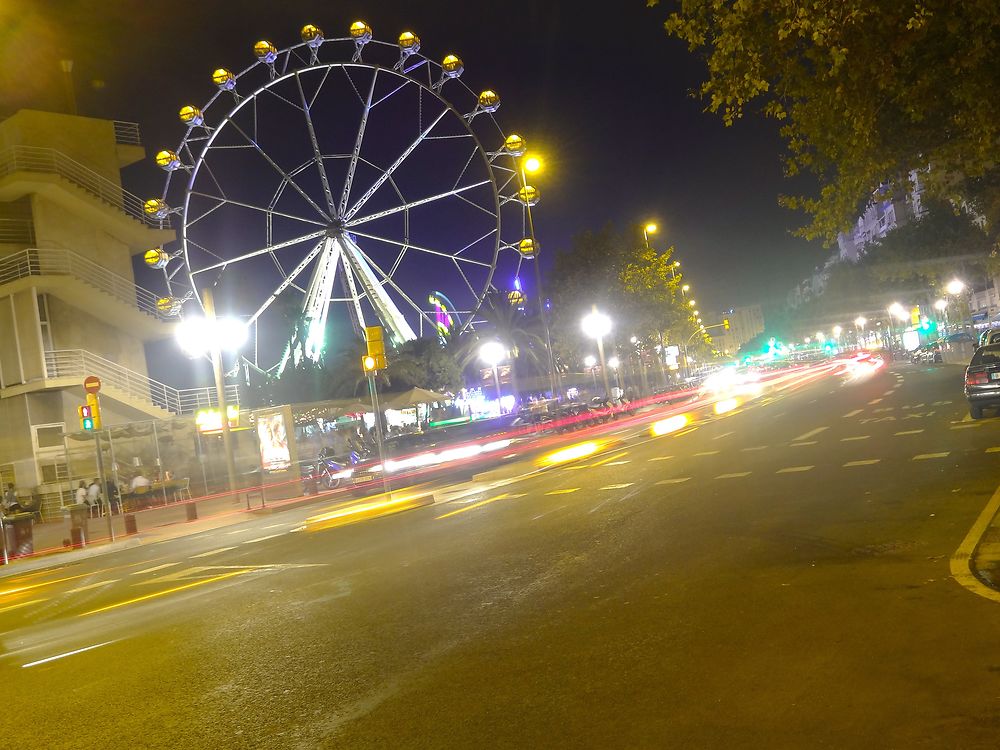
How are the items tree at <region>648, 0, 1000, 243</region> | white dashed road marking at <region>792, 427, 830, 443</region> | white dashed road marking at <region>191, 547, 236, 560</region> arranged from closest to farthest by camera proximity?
tree at <region>648, 0, 1000, 243</region>, white dashed road marking at <region>191, 547, 236, 560</region>, white dashed road marking at <region>792, 427, 830, 443</region>

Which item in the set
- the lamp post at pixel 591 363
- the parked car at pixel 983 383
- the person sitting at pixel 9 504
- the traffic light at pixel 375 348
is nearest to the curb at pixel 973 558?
the parked car at pixel 983 383

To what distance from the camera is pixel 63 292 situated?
104 feet

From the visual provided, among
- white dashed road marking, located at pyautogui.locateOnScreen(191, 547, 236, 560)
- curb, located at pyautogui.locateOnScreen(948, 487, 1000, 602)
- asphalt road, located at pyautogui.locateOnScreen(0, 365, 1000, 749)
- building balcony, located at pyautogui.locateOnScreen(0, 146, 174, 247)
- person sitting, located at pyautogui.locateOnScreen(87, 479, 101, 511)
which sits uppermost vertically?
building balcony, located at pyautogui.locateOnScreen(0, 146, 174, 247)

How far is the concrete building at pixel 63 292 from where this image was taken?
30.3 metres

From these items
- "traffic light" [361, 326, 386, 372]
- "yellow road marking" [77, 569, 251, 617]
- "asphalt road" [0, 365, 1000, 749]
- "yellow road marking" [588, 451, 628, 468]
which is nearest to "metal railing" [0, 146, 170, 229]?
"traffic light" [361, 326, 386, 372]

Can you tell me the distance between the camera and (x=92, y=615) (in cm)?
1080

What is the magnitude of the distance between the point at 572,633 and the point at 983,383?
1644cm

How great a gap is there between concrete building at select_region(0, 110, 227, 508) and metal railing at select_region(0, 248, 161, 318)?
0.16ft

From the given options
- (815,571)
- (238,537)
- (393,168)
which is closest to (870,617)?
(815,571)

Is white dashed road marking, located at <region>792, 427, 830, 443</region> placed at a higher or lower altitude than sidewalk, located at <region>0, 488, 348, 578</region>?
lower

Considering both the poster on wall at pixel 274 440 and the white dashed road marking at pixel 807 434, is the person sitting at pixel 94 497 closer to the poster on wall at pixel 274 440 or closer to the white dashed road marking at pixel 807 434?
the poster on wall at pixel 274 440


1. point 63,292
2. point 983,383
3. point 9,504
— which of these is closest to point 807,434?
point 983,383

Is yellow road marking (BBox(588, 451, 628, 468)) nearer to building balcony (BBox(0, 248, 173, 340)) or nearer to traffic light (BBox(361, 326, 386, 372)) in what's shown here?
traffic light (BBox(361, 326, 386, 372))

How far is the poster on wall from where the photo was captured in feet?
92.5
